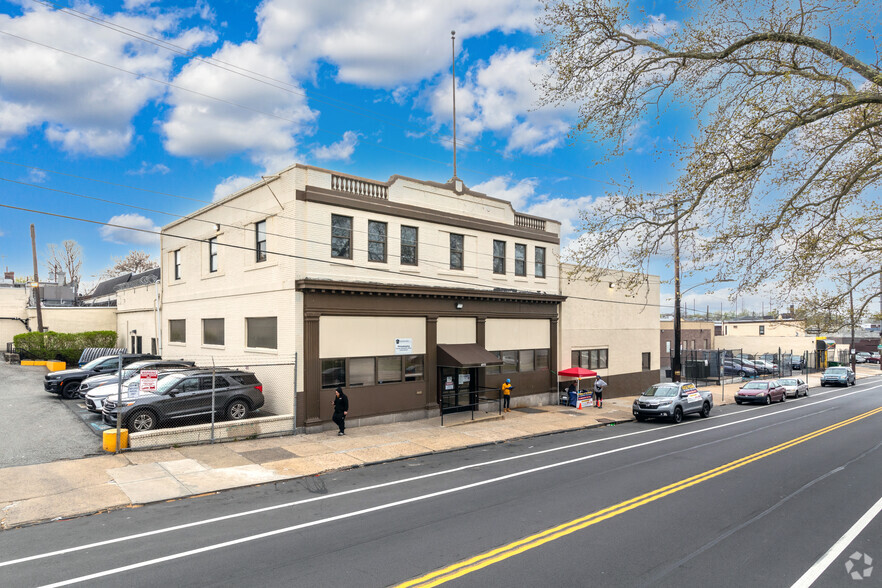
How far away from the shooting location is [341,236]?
750 inches

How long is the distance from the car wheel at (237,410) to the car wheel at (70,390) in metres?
9.93

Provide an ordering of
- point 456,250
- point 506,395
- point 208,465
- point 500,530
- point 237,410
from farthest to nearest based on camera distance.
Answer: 1. point 506,395
2. point 456,250
3. point 237,410
4. point 208,465
5. point 500,530

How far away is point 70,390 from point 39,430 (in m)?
A: 6.93

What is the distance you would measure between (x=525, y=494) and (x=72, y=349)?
34.9 m

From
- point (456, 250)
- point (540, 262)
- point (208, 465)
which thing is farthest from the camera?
point (540, 262)

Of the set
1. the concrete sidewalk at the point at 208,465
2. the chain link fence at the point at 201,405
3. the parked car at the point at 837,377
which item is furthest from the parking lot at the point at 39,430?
the parked car at the point at 837,377

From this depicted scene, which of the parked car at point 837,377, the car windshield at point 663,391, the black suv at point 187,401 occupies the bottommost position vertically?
the parked car at point 837,377

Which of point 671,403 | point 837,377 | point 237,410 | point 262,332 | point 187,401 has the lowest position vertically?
point 837,377

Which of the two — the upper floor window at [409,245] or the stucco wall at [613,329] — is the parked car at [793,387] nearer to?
the stucco wall at [613,329]

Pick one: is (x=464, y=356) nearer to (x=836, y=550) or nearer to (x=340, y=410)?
(x=340, y=410)

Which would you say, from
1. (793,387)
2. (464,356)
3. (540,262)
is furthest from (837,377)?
(464,356)

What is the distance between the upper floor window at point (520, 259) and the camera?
25688 millimetres

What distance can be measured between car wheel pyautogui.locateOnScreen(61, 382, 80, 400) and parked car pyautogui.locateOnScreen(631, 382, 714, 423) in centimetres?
2394

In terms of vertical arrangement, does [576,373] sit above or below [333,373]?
below
